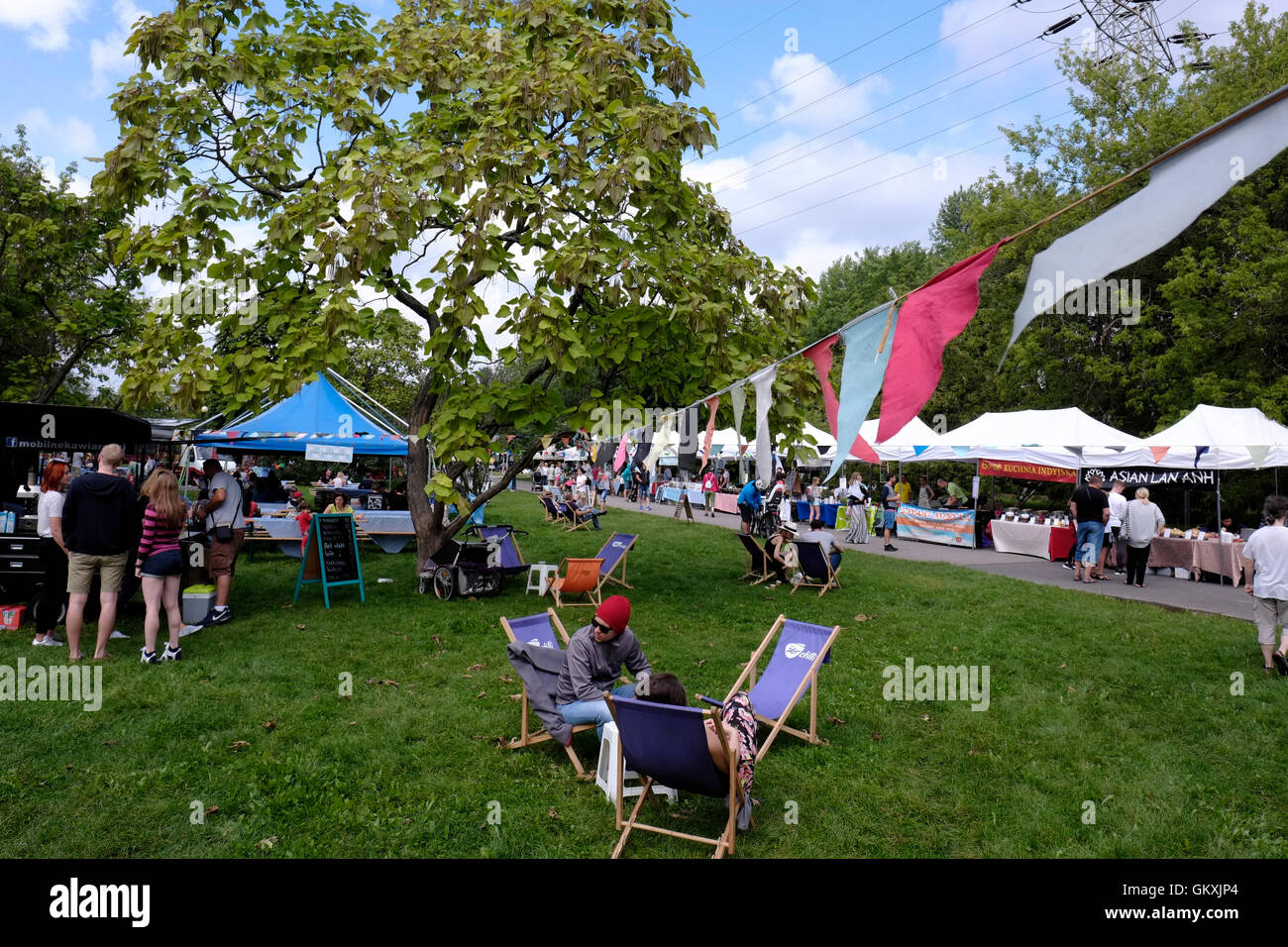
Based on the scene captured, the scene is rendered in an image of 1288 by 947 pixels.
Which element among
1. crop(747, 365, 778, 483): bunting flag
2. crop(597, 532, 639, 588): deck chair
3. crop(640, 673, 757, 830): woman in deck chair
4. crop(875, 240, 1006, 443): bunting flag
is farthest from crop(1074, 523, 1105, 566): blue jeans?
crop(640, 673, 757, 830): woman in deck chair

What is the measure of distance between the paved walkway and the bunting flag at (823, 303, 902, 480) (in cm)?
875

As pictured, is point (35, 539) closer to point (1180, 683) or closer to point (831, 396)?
point (831, 396)

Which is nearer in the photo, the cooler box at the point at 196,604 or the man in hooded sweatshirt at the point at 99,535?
the man in hooded sweatshirt at the point at 99,535

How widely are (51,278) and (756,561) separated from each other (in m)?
17.9

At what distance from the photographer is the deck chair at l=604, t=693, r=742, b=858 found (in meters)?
3.81

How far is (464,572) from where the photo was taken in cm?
1084

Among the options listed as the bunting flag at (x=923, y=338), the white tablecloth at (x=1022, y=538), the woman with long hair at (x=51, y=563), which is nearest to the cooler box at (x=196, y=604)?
the woman with long hair at (x=51, y=563)

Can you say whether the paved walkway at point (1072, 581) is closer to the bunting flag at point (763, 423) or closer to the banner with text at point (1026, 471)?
the banner with text at point (1026, 471)

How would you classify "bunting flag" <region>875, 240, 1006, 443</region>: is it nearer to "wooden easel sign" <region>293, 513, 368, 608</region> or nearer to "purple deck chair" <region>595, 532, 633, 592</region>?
"purple deck chair" <region>595, 532, 633, 592</region>

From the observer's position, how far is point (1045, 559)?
54.3 feet

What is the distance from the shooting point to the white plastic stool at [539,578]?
11.2 metres

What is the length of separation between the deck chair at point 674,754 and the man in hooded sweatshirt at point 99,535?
17.9 feet

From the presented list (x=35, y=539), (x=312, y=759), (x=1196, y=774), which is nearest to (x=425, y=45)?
(x=35, y=539)

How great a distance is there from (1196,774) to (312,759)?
5952mm
